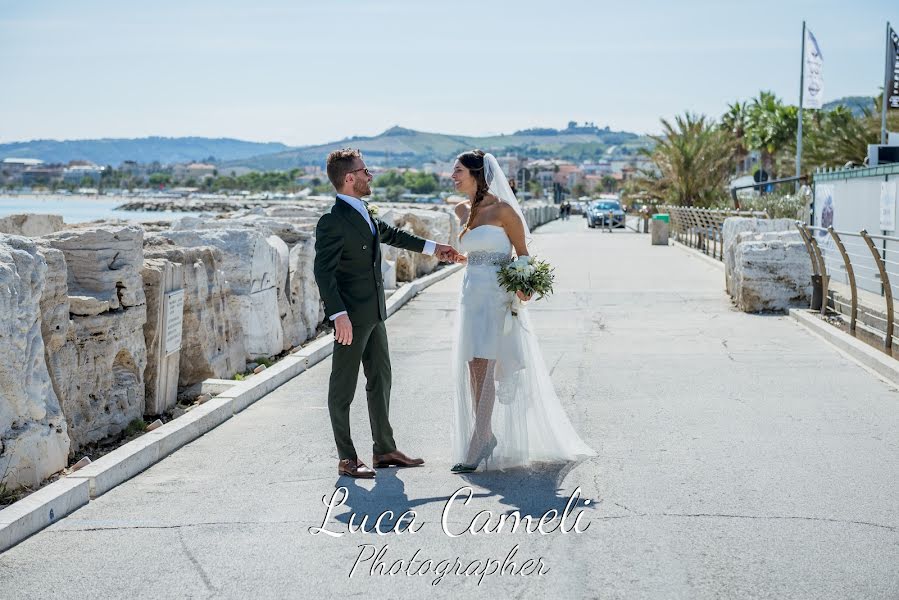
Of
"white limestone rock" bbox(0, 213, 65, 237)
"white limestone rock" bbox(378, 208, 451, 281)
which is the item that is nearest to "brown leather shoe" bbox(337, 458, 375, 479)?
"white limestone rock" bbox(0, 213, 65, 237)

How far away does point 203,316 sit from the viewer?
8992mm

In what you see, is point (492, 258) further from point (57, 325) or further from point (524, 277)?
point (57, 325)

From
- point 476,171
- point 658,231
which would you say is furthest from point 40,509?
point 658,231

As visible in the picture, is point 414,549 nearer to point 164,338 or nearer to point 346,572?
point 346,572

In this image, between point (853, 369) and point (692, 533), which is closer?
point (692, 533)

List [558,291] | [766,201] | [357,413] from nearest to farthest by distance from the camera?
[357,413], [558,291], [766,201]

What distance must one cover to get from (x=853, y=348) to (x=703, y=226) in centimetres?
2018

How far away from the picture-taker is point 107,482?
6.05m

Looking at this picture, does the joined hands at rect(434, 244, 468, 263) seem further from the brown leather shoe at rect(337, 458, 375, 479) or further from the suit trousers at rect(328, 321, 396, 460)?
the brown leather shoe at rect(337, 458, 375, 479)

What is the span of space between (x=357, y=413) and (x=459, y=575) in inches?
145

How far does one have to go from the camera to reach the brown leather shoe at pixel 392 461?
6.55 meters

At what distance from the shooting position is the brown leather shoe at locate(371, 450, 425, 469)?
6.55 m

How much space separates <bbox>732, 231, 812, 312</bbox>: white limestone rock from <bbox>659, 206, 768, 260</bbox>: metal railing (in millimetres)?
9100

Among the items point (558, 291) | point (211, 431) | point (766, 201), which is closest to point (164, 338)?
point (211, 431)
